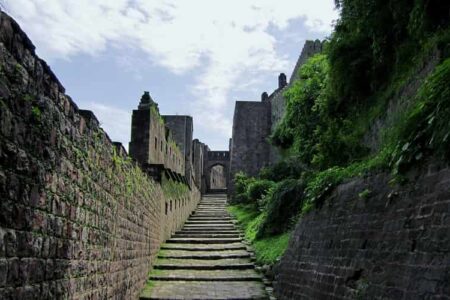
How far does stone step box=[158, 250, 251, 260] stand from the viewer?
551 inches

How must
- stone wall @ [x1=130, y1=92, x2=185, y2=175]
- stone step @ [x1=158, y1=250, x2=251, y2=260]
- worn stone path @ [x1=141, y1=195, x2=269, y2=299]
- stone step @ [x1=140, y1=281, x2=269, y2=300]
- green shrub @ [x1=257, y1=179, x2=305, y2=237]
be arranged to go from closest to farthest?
stone step @ [x1=140, y1=281, x2=269, y2=300] → worn stone path @ [x1=141, y1=195, x2=269, y2=299] → green shrub @ [x1=257, y1=179, x2=305, y2=237] → stone step @ [x1=158, y1=250, x2=251, y2=260] → stone wall @ [x1=130, y1=92, x2=185, y2=175]

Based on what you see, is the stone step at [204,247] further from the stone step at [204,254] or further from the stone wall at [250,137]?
the stone wall at [250,137]

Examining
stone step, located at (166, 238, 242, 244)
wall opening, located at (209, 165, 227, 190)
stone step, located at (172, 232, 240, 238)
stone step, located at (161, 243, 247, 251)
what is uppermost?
wall opening, located at (209, 165, 227, 190)

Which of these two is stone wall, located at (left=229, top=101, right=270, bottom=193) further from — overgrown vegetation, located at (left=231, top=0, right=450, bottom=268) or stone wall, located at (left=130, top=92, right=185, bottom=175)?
overgrown vegetation, located at (left=231, top=0, right=450, bottom=268)

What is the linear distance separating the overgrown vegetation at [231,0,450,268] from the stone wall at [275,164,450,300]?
26 centimetres

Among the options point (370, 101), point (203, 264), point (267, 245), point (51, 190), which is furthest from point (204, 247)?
point (51, 190)

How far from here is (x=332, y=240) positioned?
24.5 feet

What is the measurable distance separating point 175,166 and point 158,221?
50.2 feet

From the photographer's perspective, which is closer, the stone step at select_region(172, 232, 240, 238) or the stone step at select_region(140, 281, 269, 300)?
the stone step at select_region(140, 281, 269, 300)

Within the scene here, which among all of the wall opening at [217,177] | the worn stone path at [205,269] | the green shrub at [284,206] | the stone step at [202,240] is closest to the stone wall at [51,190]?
the worn stone path at [205,269]

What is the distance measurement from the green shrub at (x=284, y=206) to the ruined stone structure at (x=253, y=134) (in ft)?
74.7

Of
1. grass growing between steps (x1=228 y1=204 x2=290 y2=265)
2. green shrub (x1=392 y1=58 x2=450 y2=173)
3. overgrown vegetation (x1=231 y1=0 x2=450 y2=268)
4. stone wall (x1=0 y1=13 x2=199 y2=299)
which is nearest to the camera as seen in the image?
stone wall (x1=0 y1=13 x2=199 y2=299)

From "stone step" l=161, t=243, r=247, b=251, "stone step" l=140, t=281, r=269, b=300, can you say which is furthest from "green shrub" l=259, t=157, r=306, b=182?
"stone step" l=140, t=281, r=269, b=300

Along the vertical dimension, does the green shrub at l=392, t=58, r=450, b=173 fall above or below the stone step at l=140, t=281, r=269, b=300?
above
